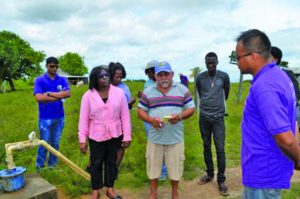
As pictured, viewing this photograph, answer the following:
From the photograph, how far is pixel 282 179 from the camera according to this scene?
78.7 inches

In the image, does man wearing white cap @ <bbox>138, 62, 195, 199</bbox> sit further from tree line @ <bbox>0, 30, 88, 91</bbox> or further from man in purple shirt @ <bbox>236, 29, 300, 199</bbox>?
tree line @ <bbox>0, 30, 88, 91</bbox>

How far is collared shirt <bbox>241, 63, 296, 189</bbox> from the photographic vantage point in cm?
183

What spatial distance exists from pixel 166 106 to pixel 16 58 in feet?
114

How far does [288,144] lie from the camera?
185 centimetres

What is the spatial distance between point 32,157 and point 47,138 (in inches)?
58.2

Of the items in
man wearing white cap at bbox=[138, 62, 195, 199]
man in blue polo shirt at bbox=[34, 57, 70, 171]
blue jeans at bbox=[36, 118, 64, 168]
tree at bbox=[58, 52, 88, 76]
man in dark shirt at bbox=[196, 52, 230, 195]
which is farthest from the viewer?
tree at bbox=[58, 52, 88, 76]

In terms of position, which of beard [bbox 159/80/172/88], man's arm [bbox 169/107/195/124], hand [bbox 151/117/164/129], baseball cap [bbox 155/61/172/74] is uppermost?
baseball cap [bbox 155/61/172/74]

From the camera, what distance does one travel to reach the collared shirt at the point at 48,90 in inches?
183

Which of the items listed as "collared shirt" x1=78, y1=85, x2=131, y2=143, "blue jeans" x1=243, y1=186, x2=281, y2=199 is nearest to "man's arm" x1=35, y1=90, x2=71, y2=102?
"collared shirt" x1=78, y1=85, x2=131, y2=143

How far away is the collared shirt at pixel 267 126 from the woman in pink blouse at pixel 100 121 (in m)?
2.02

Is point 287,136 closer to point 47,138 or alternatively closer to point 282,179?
point 282,179

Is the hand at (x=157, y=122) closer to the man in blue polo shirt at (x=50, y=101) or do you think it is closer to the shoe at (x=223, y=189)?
the shoe at (x=223, y=189)

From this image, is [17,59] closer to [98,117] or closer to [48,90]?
[48,90]

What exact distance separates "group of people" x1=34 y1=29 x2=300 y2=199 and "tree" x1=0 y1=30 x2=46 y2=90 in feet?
105
